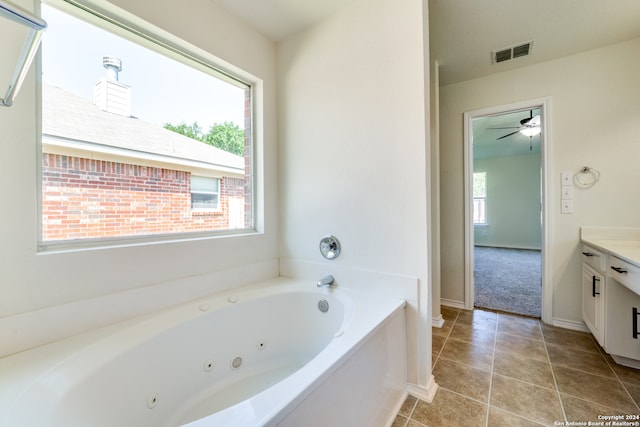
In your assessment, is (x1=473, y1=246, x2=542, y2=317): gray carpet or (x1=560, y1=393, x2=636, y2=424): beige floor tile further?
(x1=473, y1=246, x2=542, y2=317): gray carpet

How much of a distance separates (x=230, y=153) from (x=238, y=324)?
1200 mm

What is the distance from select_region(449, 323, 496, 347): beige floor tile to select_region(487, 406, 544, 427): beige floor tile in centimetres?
73

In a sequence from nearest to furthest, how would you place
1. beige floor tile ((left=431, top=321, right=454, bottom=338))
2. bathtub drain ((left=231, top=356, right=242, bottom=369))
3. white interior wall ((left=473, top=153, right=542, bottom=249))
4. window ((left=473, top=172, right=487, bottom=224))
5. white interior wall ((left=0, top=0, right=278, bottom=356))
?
1. white interior wall ((left=0, top=0, right=278, bottom=356))
2. bathtub drain ((left=231, top=356, right=242, bottom=369))
3. beige floor tile ((left=431, top=321, right=454, bottom=338))
4. white interior wall ((left=473, top=153, right=542, bottom=249))
5. window ((left=473, top=172, right=487, bottom=224))

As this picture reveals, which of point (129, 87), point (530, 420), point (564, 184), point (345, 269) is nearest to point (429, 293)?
point (345, 269)

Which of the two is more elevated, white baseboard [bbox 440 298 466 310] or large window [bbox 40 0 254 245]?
large window [bbox 40 0 254 245]

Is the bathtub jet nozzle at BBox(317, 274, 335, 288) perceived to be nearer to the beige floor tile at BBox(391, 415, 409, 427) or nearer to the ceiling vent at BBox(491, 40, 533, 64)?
the beige floor tile at BBox(391, 415, 409, 427)

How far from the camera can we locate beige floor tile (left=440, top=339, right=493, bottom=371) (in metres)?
1.73

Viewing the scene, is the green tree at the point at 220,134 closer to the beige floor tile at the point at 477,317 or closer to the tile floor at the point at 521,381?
the tile floor at the point at 521,381

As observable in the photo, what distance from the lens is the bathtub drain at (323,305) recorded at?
161 cm

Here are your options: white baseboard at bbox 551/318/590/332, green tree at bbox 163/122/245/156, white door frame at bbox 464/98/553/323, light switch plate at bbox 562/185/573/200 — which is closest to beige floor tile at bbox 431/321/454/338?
white door frame at bbox 464/98/553/323

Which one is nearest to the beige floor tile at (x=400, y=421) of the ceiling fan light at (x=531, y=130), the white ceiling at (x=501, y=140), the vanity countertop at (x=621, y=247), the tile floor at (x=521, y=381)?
Result: the tile floor at (x=521, y=381)

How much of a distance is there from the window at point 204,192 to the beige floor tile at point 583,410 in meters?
2.32

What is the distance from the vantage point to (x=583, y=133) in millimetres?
2141

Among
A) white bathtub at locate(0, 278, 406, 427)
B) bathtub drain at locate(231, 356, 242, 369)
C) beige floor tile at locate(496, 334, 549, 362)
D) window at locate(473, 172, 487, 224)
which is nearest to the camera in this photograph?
white bathtub at locate(0, 278, 406, 427)
